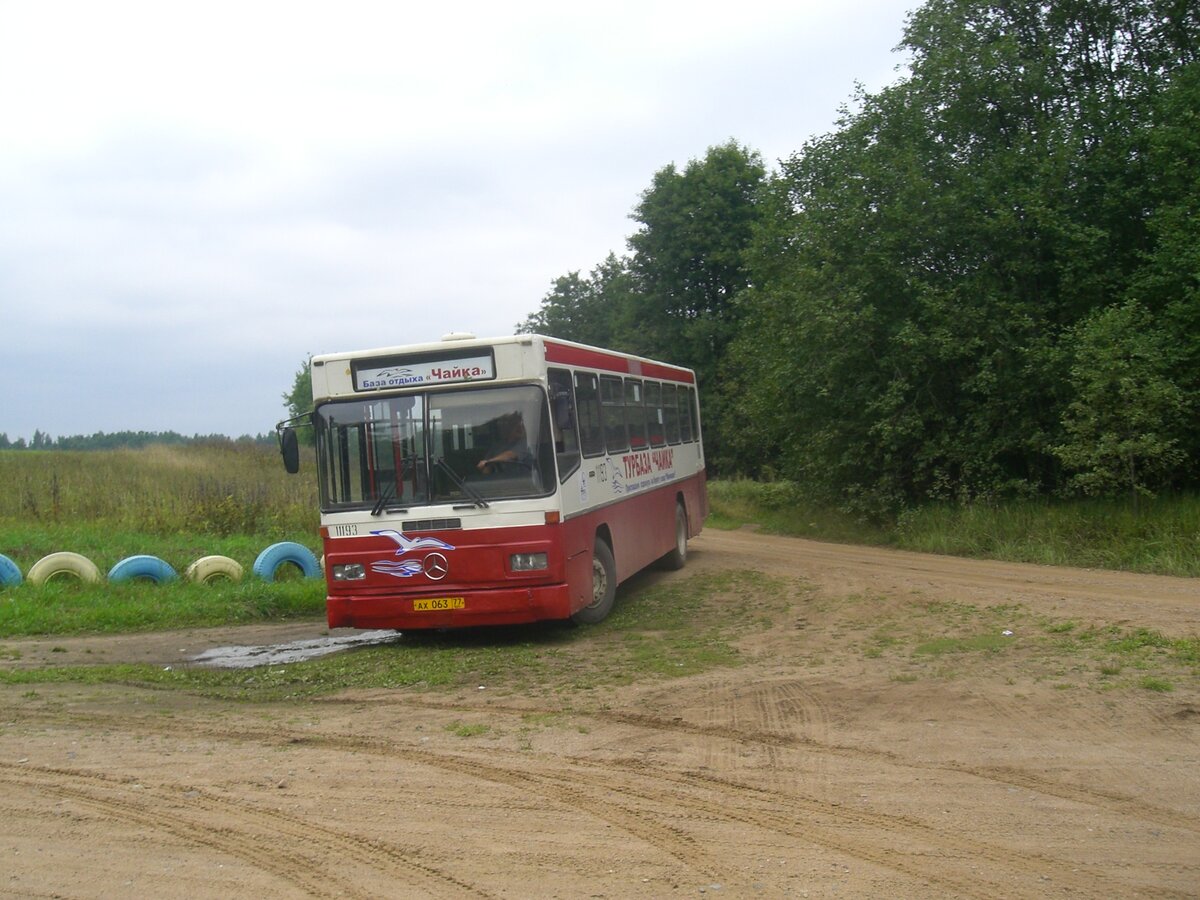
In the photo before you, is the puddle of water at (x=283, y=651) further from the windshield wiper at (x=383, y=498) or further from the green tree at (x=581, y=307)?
the green tree at (x=581, y=307)

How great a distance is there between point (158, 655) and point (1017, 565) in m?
12.4

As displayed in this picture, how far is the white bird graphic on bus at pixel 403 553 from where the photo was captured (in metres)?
11.4

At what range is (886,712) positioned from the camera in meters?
8.04

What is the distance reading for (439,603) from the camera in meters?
11.4

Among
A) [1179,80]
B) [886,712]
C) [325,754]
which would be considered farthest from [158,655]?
[1179,80]

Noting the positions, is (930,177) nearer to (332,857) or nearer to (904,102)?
(904,102)

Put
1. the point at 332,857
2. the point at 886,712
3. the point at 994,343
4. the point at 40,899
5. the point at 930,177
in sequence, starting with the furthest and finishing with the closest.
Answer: the point at 930,177 < the point at 994,343 < the point at 886,712 < the point at 332,857 < the point at 40,899

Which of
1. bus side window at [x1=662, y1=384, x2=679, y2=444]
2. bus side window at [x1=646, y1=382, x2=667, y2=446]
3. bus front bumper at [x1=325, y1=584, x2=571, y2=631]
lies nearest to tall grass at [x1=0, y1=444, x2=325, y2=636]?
bus front bumper at [x1=325, y1=584, x2=571, y2=631]

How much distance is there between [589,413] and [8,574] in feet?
29.7

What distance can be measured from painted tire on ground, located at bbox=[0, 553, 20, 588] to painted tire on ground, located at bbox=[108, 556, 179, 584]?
1233mm

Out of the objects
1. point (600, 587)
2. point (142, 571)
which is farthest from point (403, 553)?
point (142, 571)

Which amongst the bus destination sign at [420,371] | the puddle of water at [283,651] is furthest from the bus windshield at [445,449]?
the puddle of water at [283,651]

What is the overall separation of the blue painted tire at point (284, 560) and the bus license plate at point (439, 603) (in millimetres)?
6112

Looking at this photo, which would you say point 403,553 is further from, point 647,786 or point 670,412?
point 670,412
